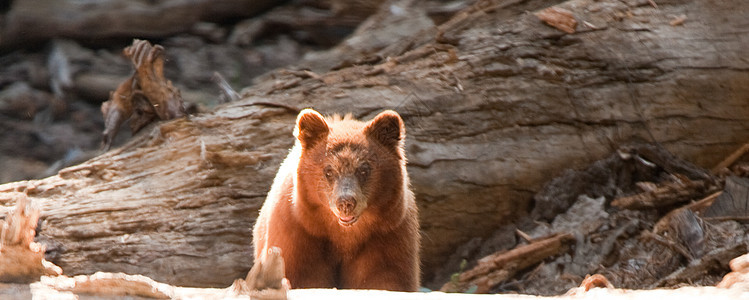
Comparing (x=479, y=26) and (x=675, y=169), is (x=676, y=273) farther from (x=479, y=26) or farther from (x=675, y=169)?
(x=479, y=26)

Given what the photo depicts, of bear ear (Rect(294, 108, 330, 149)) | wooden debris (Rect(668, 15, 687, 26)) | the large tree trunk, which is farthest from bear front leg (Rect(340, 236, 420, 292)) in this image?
wooden debris (Rect(668, 15, 687, 26))

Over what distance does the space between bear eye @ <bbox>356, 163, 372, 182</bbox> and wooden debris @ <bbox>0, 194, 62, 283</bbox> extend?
2102 millimetres

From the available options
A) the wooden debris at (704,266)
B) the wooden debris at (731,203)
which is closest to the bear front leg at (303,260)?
the wooden debris at (704,266)

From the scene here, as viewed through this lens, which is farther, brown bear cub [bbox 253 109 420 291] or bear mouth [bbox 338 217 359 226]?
brown bear cub [bbox 253 109 420 291]

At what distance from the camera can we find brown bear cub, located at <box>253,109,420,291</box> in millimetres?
5426

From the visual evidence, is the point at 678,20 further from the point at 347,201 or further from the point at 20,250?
the point at 20,250

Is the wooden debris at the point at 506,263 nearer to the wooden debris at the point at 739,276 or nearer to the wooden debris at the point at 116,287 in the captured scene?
the wooden debris at the point at 739,276

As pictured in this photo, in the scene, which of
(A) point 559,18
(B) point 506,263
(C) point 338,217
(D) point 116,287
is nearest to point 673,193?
(B) point 506,263

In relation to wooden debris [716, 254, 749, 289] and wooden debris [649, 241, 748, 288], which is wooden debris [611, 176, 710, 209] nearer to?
wooden debris [649, 241, 748, 288]

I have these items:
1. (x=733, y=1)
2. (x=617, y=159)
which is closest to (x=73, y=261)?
(x=617, y=159)

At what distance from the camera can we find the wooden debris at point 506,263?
683cm

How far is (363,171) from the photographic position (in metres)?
5.40

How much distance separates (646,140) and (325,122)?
3123 mm

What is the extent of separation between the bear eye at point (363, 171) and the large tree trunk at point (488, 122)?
1742mm
